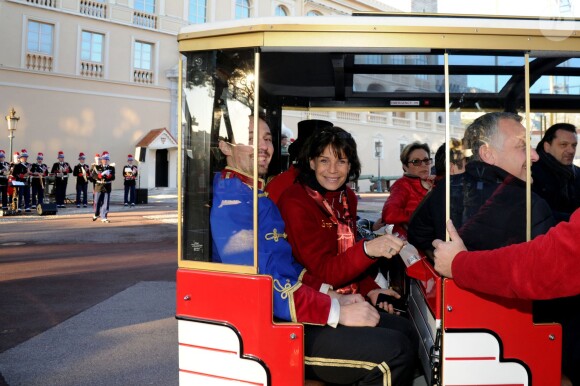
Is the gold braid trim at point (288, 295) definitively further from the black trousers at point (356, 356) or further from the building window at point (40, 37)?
the building window at point (40, 37)

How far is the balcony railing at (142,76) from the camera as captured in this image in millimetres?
29688

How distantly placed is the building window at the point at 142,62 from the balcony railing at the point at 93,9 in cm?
229

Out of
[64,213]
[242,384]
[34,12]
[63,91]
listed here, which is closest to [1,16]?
[34,12]

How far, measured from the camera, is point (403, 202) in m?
4.61

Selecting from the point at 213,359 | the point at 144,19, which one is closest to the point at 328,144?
the point at 213,359

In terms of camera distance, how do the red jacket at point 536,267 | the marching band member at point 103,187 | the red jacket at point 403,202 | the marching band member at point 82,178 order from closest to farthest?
the red jacket at point 536,267 → the red jacket at point 403,202 → the marching band member at point 103,187 → the marching band member at point 82,178

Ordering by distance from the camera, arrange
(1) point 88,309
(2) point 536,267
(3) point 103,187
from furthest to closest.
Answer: (3) point 103,187 → (1) point 88,309 → (2) point 536,267

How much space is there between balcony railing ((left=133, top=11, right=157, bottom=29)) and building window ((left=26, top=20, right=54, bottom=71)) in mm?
4638

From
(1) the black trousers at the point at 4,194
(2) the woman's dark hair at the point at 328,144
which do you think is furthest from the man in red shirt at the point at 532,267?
(1) the black trousers at the point at 4,194

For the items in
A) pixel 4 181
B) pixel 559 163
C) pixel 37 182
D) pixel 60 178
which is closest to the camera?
pixel 559 163

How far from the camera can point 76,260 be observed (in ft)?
31.1

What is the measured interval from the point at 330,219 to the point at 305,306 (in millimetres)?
667

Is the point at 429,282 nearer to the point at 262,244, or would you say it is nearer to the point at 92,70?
the point at 262,244

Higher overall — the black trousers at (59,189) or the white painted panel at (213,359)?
the black trousers at (59,189)
